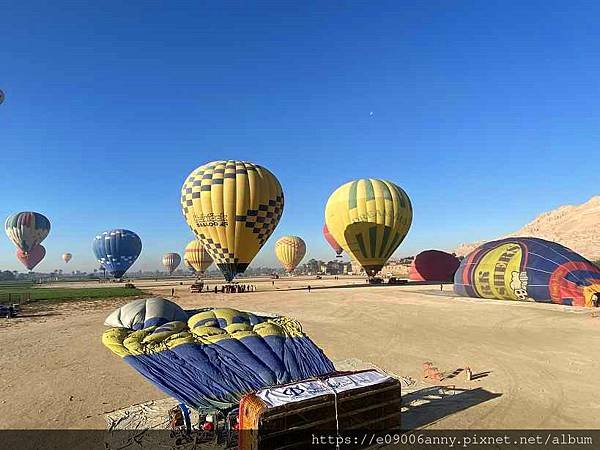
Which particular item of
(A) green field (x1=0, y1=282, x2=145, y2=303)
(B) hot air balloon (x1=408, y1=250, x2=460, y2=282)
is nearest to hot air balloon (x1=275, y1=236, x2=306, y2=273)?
(B) hot air balloon (x1=408, y1=250, x2=460, y2=282)

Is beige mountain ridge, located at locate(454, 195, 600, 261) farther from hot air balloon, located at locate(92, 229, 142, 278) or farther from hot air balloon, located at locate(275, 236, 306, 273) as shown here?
hot air balloon, located at locate(92, 229, 142, 278)

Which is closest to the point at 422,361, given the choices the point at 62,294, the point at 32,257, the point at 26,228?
the point at 62,294

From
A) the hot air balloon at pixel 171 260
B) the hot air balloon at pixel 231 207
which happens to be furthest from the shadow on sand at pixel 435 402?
the hot air balloon at pixel 171 260

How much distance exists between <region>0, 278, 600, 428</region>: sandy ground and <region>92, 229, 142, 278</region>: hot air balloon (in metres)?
55.9

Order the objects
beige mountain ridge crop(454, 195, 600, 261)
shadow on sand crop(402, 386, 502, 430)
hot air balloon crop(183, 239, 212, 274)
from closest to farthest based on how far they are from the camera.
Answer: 1. shadow on sand crop(402, 386, 502, 430)
2. hot air balloon crop(183, 239, 212, 274)
3. beige mountain ridge crop(454, 195, 600, 261)

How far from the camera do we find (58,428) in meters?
8.33

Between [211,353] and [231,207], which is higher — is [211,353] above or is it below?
below

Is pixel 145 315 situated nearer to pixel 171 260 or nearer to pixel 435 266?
pixel 435 266

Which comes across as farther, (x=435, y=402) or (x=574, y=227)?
(x=574, y=227)

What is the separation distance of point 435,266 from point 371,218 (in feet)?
57.3

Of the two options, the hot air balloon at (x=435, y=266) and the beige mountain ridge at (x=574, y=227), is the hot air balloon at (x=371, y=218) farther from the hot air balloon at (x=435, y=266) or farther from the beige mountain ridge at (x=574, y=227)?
the beige mountain ridge at (x=574, y=227)

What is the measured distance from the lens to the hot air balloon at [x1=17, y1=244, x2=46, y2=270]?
316 ft

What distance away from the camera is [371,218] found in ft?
137

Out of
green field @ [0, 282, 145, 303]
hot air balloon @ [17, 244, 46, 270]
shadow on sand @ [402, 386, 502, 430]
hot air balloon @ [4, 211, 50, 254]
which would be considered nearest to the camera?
shadow on sand @ [402, 386, 502, 430]
